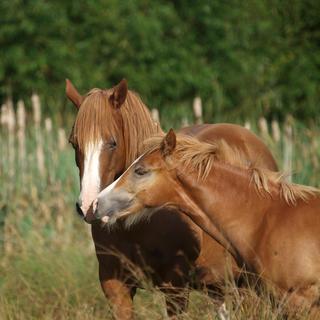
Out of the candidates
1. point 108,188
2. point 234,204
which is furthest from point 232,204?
point 108,188

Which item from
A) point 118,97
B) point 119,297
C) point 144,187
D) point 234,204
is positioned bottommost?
point 119,297

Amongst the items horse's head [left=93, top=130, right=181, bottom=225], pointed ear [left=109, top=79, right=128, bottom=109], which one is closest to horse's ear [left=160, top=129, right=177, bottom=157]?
horse's head [left=93, top=130, right=181, bottom=225]

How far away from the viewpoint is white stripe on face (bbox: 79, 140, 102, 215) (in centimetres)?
594

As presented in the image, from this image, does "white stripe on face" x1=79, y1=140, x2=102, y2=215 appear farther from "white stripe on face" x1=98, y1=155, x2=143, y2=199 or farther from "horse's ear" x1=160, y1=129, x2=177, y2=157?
"horse's ear" x1=160, y1=129, x2=177, y2=157

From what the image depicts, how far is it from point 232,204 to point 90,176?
72cm

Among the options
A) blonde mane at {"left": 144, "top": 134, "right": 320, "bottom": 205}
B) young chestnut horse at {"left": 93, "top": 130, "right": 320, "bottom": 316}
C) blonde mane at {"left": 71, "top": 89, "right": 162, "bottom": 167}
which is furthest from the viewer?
blonde mane at {"left": 71, "top": 89, "right": 162, "bottom": 167}

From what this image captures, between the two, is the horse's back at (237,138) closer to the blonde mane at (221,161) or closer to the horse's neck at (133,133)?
the horse's neck at (133,133)

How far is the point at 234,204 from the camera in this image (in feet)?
19.7

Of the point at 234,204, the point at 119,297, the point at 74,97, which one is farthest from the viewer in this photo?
the point at 74,97

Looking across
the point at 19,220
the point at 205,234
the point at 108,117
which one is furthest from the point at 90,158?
the point at 19,220

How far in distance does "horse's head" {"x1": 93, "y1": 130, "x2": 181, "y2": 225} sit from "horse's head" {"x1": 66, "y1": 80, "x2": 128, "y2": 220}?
0.68 ft

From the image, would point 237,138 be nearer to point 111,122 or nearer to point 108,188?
point 111,122

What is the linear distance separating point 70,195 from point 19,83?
4.07 meters

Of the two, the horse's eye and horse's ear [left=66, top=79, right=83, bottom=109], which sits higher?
horse's ear [left=66, top=79, right=83, bottom=109]
